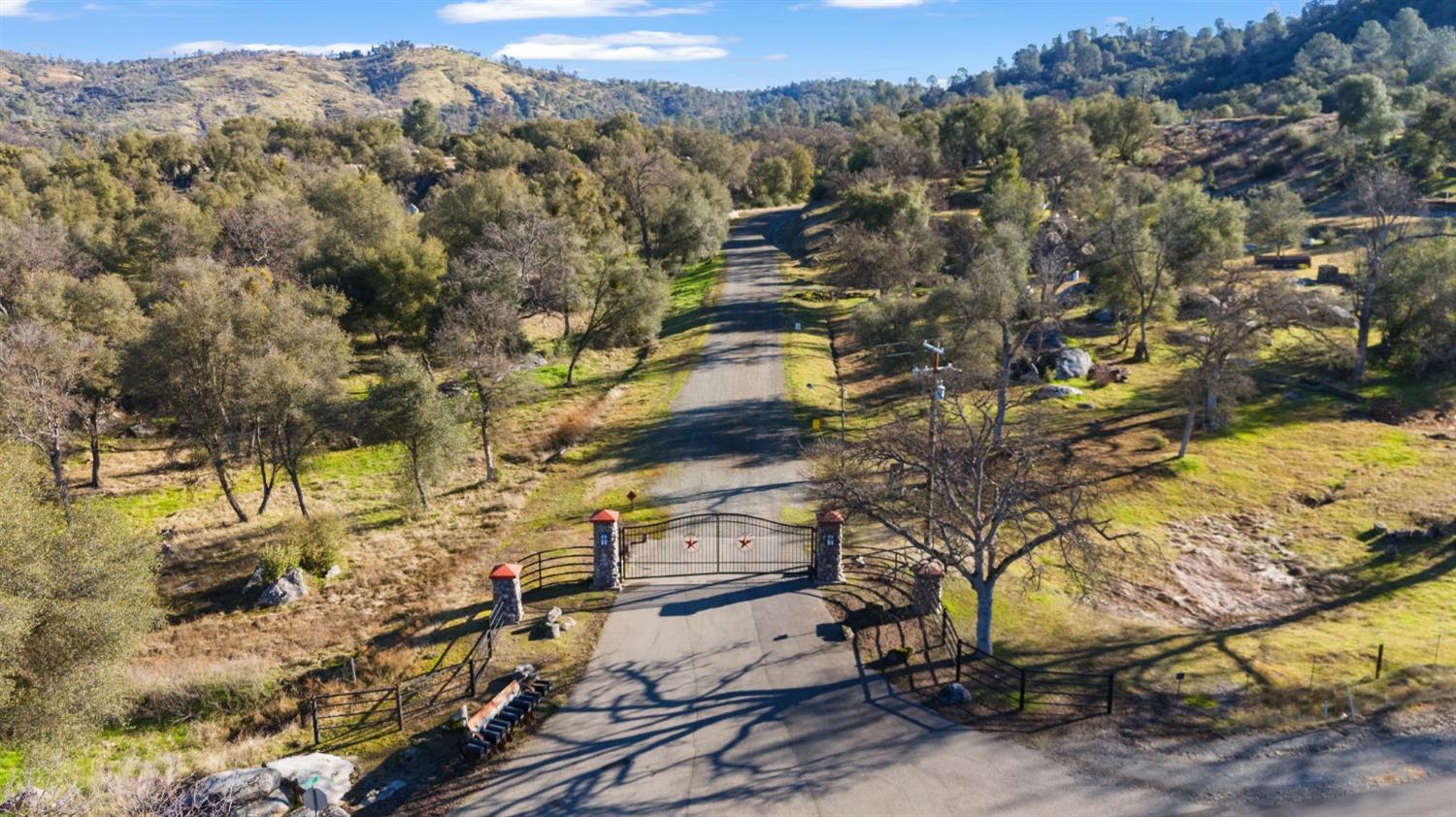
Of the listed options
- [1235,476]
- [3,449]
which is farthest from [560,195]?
[1235,476]

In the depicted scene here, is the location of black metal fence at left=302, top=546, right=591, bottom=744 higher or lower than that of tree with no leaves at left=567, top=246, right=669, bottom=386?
lower

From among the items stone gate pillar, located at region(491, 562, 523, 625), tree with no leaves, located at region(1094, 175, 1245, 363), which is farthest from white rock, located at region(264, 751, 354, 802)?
tree with no leaves, located at region(1094, 175, 1245, 363)

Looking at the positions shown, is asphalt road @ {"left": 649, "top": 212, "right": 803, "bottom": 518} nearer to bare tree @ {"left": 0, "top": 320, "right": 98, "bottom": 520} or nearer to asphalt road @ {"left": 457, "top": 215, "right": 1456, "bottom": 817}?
asphalt road @ {"left": 457, "top": 215, "right": 1456, "bottom": 817}

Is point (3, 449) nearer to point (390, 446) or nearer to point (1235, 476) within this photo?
point (390, 446)

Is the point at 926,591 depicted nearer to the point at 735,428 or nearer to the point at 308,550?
the point at 735,428

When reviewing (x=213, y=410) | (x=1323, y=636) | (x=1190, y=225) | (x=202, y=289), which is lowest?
(x=1323, y=636)

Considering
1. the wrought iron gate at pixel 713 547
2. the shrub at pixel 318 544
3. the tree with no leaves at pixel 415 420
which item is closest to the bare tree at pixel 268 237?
the tree with no leaves at pixel 415 420

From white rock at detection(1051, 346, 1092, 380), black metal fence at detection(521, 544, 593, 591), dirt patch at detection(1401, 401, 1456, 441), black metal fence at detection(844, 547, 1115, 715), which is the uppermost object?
white rock at detection(1051, 346, 1092, 380)
